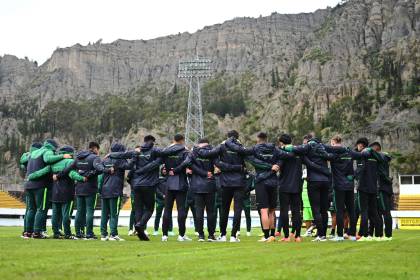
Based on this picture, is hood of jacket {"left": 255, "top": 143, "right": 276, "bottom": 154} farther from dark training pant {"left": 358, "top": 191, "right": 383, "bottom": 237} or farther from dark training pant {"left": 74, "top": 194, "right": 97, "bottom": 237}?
dark training pant {"left": 74, "top": 194, "right": 97, "bottom": 237}

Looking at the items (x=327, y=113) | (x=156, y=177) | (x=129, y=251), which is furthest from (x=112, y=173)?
(x=327, y=113)

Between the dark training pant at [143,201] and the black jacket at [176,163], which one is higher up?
the black jacket at [176,163]

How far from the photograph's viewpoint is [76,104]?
577 feet

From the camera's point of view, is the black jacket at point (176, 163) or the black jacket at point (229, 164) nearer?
the black jacket at point (229, 164)

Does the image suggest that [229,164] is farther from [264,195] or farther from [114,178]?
[114,178]

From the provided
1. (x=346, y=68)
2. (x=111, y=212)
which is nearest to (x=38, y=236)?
(x=111, y=212)

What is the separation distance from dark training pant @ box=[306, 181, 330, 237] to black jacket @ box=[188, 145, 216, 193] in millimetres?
2208

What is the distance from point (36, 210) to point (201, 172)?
407 cm

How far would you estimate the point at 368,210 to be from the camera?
14102 mm

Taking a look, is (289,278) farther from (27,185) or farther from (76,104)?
(76,104)

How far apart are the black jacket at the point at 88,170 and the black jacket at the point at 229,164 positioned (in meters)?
2.67

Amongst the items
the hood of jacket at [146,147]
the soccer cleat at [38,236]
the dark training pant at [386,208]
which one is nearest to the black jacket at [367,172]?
the dark training pant at [386,208]

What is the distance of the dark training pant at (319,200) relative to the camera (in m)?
13.6

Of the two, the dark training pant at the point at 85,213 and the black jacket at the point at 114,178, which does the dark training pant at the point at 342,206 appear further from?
the dark training pant at the point at 85,213
